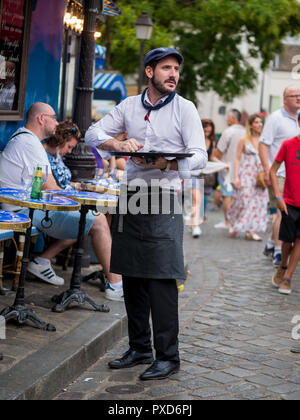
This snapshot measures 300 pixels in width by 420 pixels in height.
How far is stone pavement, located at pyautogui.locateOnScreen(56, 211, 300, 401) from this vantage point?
4762mm

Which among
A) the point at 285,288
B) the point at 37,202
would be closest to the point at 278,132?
the point at 285,288

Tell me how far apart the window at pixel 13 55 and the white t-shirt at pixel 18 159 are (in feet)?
2.14

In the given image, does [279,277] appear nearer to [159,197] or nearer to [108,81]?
[159,197]

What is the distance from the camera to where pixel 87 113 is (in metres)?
A: 7.89

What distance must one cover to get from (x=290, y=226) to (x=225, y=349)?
8.58ft

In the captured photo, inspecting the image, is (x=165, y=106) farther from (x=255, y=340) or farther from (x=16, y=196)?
(x=255, y=340)

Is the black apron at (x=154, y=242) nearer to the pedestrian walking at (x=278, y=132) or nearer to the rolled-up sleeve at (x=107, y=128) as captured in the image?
the rolled-up sleeve at (x=107, y=128)

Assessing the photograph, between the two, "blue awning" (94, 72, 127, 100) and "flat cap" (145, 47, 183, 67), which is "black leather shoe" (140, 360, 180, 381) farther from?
"blue awning" (94, 72, 127, 100)

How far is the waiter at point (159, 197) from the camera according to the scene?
16.1 ft

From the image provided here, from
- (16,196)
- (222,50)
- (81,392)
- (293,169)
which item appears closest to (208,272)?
(293,169)

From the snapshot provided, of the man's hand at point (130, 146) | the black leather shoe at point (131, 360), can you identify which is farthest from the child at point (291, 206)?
the man's hand at point (130, 146)

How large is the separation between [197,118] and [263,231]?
8.25 m

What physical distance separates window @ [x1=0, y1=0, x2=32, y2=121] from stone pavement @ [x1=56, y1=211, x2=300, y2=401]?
100 inches

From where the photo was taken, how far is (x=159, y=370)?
16.3ft
